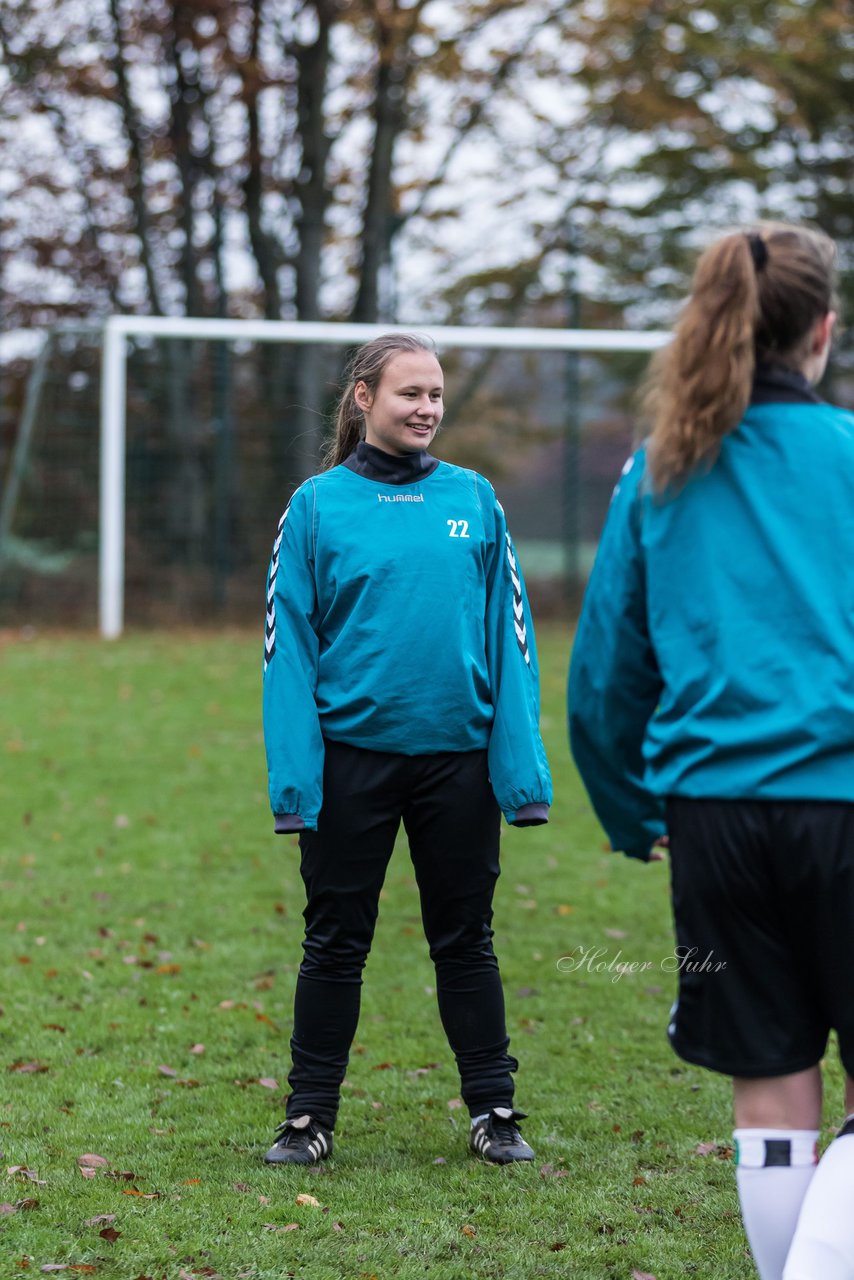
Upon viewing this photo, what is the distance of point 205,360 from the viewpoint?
17766mm

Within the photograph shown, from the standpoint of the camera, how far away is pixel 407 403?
3.66 metres

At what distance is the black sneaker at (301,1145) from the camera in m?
3.78

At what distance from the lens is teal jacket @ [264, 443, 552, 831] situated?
Result: 3572 mm

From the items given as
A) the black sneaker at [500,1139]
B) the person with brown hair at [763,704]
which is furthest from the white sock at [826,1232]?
the black sneaker at [500,1139]

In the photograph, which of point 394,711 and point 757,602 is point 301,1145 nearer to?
point 394,711

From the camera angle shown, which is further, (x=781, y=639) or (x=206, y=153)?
(x=206, y=153)

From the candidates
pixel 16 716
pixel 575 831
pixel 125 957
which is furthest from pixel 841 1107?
pixel 16 716

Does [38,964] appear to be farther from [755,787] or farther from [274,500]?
[274,500]

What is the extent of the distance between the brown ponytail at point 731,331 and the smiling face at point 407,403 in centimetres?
135

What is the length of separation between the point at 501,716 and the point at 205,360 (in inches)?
583

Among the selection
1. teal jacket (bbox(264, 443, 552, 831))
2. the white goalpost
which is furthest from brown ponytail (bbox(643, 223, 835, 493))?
the white goalpost

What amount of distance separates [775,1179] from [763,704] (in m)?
0.76

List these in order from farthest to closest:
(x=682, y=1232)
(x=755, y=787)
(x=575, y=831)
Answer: (x=575, y=831)
(x=682, y=1232)
(x=755, y=787)

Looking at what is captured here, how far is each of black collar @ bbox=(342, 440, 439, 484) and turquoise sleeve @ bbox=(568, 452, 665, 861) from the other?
124cm
